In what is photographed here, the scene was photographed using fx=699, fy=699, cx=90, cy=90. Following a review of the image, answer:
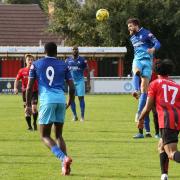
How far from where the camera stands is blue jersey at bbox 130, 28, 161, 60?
1545 cm

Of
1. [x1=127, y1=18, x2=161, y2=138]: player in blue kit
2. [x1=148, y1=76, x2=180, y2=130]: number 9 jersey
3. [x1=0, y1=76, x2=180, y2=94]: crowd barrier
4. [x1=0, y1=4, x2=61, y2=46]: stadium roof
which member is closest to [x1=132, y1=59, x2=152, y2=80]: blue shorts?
[x1=127, y1=18, x2=161, y2=138]: player in blue kit

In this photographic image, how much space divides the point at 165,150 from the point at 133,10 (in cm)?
4433

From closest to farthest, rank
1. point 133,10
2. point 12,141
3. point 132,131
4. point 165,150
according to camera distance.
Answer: point 165,150
point 12,141
point 132,131
point 133,10

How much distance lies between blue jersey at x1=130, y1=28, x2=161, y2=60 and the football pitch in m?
1.90

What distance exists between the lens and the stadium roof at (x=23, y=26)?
64875 millimetres

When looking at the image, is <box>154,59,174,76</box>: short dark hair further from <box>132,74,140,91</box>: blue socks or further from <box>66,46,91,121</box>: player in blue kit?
<box>66,46,91,121</box>: player in blue kit

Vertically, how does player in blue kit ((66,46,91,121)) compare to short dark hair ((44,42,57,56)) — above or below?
below

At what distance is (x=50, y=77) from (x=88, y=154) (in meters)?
2.68

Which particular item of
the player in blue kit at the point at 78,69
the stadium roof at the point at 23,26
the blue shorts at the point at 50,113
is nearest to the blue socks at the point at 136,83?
the blue shorts at the point at 50,113

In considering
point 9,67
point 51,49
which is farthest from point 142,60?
point 9,67

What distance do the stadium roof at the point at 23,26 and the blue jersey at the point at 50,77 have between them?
52.4 m

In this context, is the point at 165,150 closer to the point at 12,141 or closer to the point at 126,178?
the point at 126,178

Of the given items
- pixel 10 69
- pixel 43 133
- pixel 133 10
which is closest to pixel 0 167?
pixel 43 133

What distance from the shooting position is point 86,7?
184 ft
